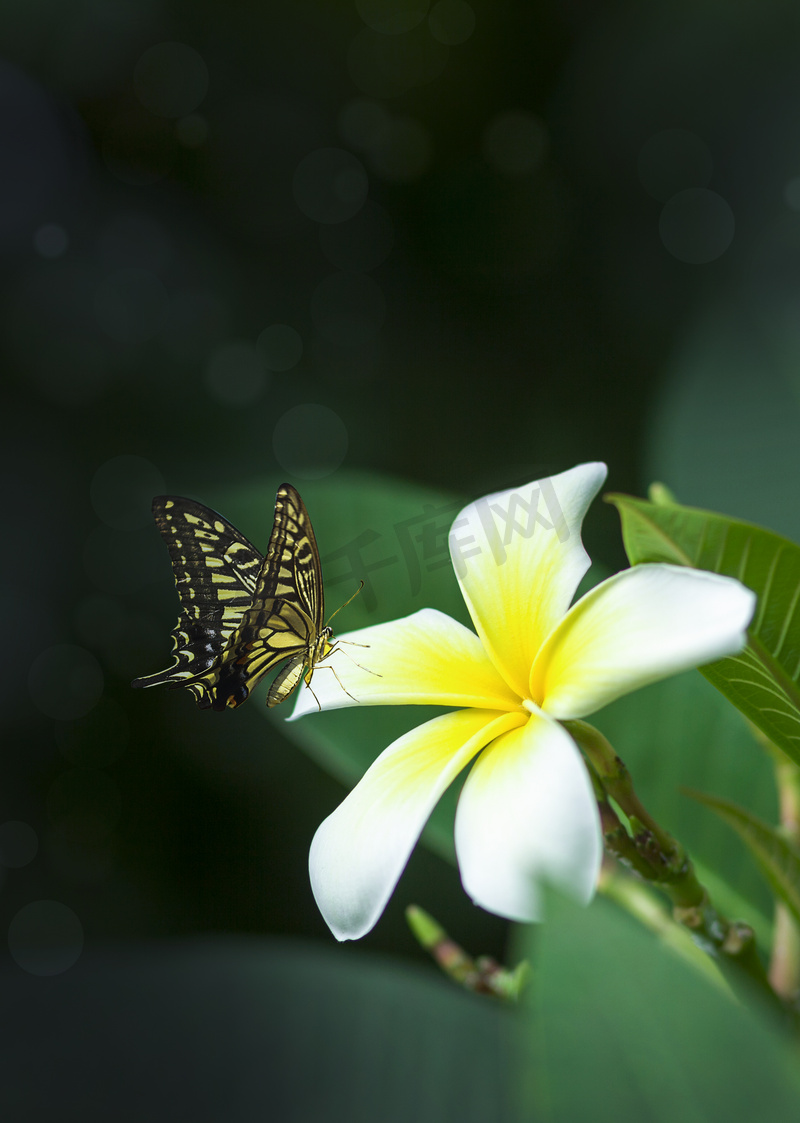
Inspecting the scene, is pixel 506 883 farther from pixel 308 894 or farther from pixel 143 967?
pixel 308 894

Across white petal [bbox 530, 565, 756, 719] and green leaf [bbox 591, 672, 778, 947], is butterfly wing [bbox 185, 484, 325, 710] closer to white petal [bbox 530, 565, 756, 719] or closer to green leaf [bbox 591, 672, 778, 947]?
white petal [bbox 530, 565, 756, 719]

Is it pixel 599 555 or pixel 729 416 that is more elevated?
pixel 729 416

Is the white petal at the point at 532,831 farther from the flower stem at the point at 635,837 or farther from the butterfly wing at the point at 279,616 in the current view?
the butterfly wing at the point at 279,616

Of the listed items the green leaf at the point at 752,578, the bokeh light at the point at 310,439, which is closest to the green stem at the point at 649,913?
the green leaf at the point at 752,578

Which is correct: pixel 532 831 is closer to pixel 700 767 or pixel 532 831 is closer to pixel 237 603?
pixel 237 603

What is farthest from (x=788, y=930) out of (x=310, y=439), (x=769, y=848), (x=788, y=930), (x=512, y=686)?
(x=310, y=439)

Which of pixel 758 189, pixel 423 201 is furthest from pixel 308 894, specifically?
pixel 758 189

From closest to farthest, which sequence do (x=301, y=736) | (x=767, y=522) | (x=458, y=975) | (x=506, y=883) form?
(x=506, y=883) < (x=458, y=975) < (x=301, y=736) < (x=767, y=522)
